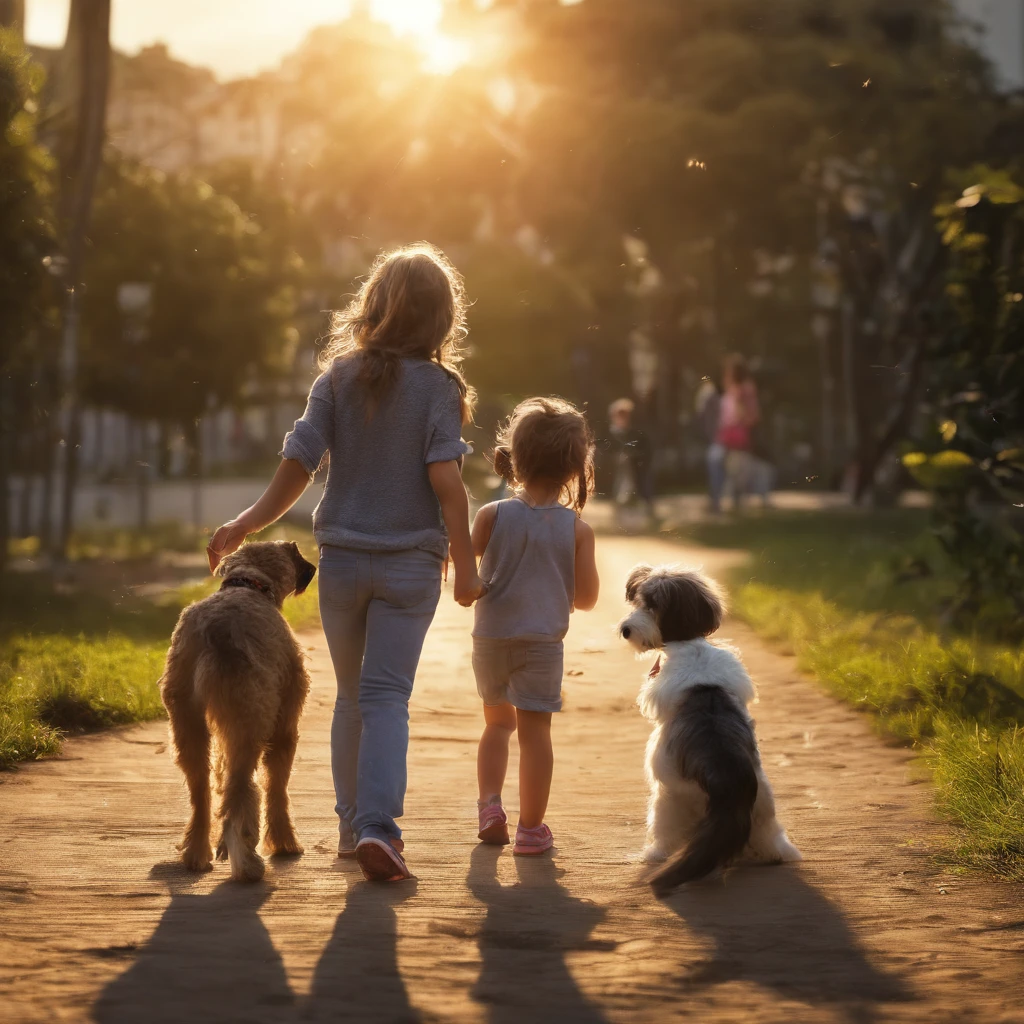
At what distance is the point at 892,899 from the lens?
5.04m

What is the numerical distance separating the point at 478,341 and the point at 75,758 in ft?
116

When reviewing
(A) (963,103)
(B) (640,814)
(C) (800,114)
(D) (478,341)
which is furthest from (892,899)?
(D) (478,341)

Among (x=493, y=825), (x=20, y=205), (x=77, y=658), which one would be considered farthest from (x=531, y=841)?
(x=20, y=205)

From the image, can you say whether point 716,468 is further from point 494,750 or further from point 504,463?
point 494,750

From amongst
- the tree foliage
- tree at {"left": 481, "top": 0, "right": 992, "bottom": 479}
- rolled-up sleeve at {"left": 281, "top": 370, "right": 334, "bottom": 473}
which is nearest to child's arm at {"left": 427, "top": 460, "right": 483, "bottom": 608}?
rolled-up sleeve at {"left": 281, "top": 370, "right": 334, "bottom": 473}

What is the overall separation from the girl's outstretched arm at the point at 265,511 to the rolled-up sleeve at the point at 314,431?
0.04 m

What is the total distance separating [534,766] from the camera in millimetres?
5652

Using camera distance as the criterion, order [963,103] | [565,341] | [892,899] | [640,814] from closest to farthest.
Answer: [892,899] < [640,814] < [963,103] < [565,341]

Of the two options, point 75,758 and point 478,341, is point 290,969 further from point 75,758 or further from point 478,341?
point 478,341

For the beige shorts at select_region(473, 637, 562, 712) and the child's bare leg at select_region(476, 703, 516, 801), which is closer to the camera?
the beige shorts at select_region(473, 637, 562, 712)

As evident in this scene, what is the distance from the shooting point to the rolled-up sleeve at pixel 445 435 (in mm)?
5293

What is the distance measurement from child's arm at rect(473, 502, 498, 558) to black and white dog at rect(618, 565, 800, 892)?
523mm

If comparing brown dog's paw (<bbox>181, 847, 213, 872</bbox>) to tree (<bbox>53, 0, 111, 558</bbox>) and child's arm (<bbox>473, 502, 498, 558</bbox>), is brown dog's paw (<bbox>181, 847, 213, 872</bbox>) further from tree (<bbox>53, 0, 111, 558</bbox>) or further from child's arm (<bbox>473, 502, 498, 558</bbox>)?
tree (<bbox>53, 0, 111, 558</bbox>)

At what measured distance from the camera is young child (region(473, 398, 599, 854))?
18.5 feet
